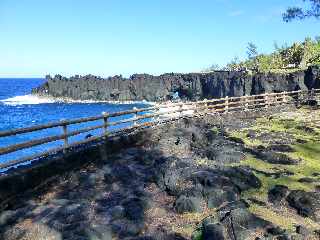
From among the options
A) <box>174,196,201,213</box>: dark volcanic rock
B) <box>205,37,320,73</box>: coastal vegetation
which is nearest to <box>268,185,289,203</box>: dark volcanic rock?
<box>174,196,201,213</box>: dark volcanic rock

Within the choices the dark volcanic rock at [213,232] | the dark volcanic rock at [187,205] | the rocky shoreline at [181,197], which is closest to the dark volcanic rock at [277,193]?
the rocky shoreline at [181,197]

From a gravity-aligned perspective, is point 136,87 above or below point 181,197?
below

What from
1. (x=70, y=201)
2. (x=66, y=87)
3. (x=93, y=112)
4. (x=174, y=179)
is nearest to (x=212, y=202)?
(x=174, y=179)

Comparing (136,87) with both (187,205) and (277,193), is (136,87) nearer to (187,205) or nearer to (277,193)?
(277,193)

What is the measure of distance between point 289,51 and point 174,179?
3855 inches

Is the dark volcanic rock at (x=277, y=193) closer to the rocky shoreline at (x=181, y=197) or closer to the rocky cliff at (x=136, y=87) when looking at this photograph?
the rocky shoreline at (x=181, y=197)

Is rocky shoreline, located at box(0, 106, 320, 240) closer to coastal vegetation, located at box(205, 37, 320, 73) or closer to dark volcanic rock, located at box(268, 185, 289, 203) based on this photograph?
dark volcanic rock, located at box(268, 185, 289, 203)

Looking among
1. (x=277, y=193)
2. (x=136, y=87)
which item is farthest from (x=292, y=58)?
(x=277, y=193)

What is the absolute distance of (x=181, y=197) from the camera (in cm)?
A: 1127

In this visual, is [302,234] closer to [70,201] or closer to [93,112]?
[70,201]

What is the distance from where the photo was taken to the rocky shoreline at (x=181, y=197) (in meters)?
9.60

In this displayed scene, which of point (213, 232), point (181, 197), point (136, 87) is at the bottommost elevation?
point (136, 87)

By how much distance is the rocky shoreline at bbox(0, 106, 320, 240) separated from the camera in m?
9.60

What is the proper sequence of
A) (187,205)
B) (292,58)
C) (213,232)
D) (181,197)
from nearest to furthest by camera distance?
(213,232), (187,205), (181,197), (292,58)
